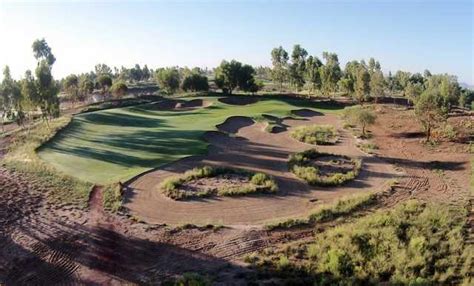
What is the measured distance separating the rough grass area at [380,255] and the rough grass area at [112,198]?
1043cm

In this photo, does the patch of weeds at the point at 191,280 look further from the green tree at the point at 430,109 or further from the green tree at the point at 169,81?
the green tree at the point at 169,81

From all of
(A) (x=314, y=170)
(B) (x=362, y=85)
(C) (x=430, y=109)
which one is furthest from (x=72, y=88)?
(C) (x=430, y=109)

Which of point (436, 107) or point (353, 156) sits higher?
point (436, 107)

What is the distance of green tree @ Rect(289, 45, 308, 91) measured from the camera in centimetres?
9675

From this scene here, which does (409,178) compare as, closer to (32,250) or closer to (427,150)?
(427,150)

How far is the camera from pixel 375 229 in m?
21.1

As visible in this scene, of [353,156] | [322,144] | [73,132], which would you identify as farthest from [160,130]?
[353,156]

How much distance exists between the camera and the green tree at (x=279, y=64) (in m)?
107

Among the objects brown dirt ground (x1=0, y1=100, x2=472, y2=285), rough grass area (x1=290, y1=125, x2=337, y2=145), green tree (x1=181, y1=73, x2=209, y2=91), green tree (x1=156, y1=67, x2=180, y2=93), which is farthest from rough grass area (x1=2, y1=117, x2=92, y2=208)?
green tree (x1=156, y1=67, x2=180, y2=93)

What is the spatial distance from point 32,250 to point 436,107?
3869cm

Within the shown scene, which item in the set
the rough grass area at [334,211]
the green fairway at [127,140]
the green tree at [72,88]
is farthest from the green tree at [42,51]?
the rough grass area at [334,211]

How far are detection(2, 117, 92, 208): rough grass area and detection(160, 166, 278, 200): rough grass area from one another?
559 cm

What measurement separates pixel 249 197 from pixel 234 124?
26533 mm

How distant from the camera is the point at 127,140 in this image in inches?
1665
